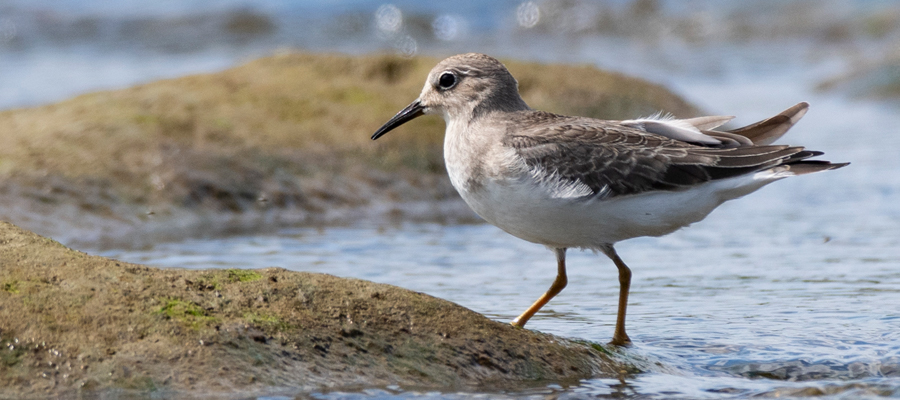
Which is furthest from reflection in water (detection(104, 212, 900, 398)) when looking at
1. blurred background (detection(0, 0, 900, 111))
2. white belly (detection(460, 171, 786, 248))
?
blurred background (detection(0, 0, 900, 111))

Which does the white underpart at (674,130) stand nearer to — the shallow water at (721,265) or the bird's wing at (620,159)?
the bird's wing at (620,159)

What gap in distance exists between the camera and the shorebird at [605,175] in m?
6.13

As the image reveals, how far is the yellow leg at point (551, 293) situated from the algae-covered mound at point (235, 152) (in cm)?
394

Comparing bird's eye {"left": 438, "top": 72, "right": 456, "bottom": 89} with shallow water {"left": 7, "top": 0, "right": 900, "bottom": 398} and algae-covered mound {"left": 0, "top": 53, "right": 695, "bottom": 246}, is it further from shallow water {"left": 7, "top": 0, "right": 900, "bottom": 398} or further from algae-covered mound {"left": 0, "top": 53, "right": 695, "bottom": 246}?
algae-covered mound {"left": 0, "top": 53, "right": 695, "bottom": 246}

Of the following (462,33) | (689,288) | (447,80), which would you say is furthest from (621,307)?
(462,33)

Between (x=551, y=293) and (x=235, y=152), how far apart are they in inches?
192

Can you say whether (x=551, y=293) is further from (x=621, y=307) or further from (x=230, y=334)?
(x=230, y=334)

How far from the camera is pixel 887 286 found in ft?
24.9

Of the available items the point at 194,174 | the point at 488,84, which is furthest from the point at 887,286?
the point at 194,174

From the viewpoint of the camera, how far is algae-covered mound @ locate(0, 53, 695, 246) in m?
9.71

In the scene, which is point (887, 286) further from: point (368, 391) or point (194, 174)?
point (194, 174)

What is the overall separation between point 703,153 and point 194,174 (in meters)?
5.59

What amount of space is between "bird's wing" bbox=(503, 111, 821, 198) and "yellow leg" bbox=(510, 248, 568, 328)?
772 millimetres

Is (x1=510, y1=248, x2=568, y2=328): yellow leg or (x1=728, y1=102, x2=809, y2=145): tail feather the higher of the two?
(x1=728, y1=102, x2=809, y2=145): tail feather
